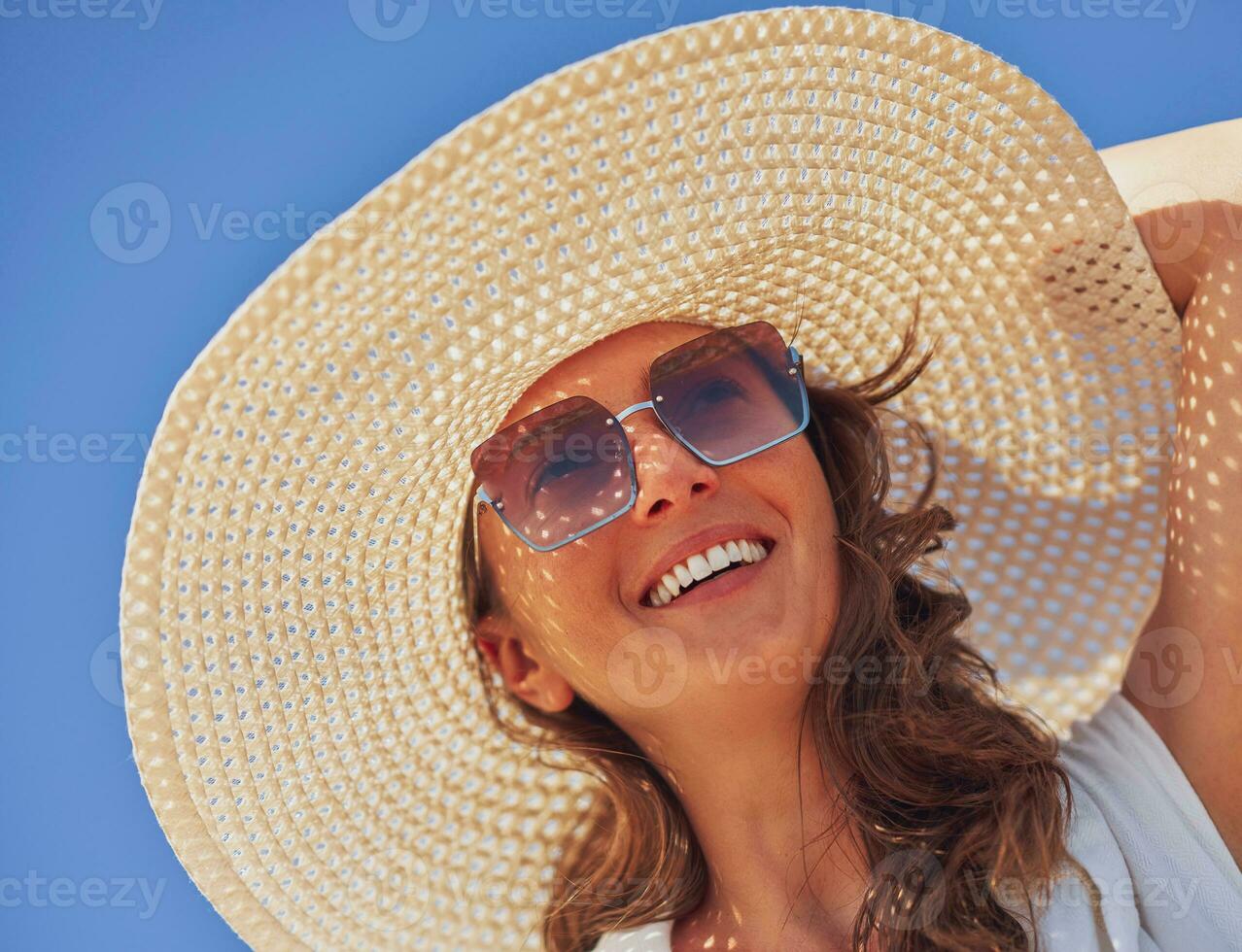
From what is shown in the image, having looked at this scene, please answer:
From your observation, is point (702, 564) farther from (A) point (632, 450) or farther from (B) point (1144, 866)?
(B) point (1144, 866)

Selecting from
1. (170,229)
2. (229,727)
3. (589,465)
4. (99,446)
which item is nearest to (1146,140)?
(589,465)

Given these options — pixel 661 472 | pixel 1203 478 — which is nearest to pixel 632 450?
pixel 661 472

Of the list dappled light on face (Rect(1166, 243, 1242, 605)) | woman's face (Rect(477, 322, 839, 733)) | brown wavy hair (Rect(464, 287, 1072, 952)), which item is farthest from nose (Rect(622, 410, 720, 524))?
dappled light on face (Rect(1166, 243, 1242, 605))

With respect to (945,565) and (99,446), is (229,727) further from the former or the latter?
(945,565)

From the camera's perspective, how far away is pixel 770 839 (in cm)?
147

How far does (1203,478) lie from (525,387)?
850 mm

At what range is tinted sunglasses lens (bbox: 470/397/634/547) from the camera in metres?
1.30

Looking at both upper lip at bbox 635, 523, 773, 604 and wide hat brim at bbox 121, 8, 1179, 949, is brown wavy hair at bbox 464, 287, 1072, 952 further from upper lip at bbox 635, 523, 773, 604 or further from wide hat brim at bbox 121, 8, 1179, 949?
upper lip at bbox 635, 523, 773, 604

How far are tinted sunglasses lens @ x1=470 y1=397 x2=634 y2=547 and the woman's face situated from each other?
35 mm

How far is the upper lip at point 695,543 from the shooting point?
4.36ft

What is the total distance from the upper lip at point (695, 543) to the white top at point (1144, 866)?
0.54m

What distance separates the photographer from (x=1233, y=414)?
51.2 inches

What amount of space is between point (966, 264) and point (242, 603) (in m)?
1.07

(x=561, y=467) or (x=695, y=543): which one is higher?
(x=561, y=467)
